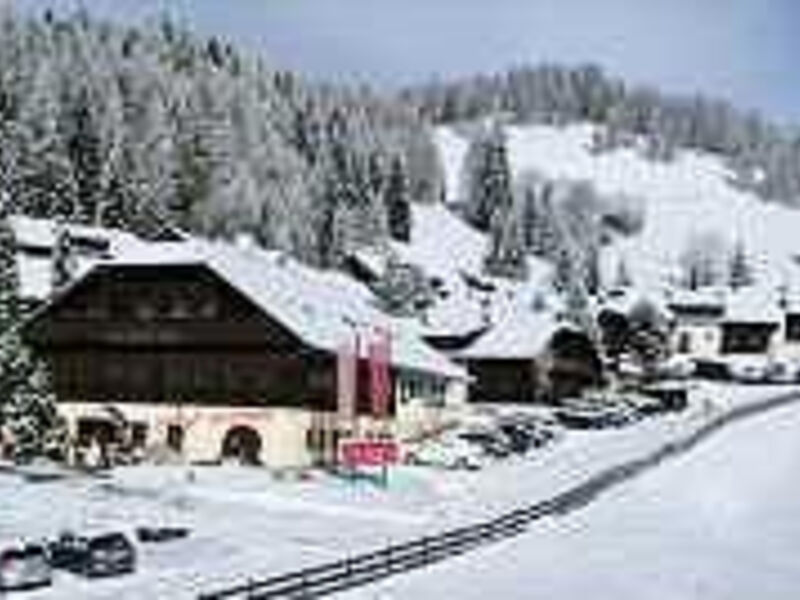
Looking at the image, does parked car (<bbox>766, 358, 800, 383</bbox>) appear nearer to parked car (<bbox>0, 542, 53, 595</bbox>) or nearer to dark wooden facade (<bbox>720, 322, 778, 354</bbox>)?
dark wooden facade (<bbox>720, 322, 778, 354</bbox>)

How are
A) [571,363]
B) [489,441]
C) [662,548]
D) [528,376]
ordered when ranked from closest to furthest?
[662,548] < [489,441] < [528,376] < [571,363]

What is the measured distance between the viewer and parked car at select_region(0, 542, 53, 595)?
4172cm

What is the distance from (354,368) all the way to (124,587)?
3640 cm

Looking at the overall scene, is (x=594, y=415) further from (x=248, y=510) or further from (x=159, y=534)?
(x=159, y=534)

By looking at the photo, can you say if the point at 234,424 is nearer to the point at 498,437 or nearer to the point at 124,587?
the point at 498,437

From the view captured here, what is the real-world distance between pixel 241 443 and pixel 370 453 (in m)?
10.1

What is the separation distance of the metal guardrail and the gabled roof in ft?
45.5

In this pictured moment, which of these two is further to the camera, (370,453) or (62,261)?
(62,261)

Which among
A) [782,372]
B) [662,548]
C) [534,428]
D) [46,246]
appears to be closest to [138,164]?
[46,246]

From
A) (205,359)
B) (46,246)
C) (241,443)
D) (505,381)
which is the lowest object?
(241,443)

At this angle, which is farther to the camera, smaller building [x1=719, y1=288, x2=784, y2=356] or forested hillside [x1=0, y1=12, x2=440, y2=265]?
smaller building [x1=719, y1=288, x2=784, y2=356]

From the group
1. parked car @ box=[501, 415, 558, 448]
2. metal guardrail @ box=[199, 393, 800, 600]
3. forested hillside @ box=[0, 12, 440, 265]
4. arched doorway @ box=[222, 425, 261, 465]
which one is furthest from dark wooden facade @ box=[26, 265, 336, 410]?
forested hillside @ box=[0, 12, 440, 265]

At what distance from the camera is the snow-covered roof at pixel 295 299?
8162 cm

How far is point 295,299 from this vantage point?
280 ft
